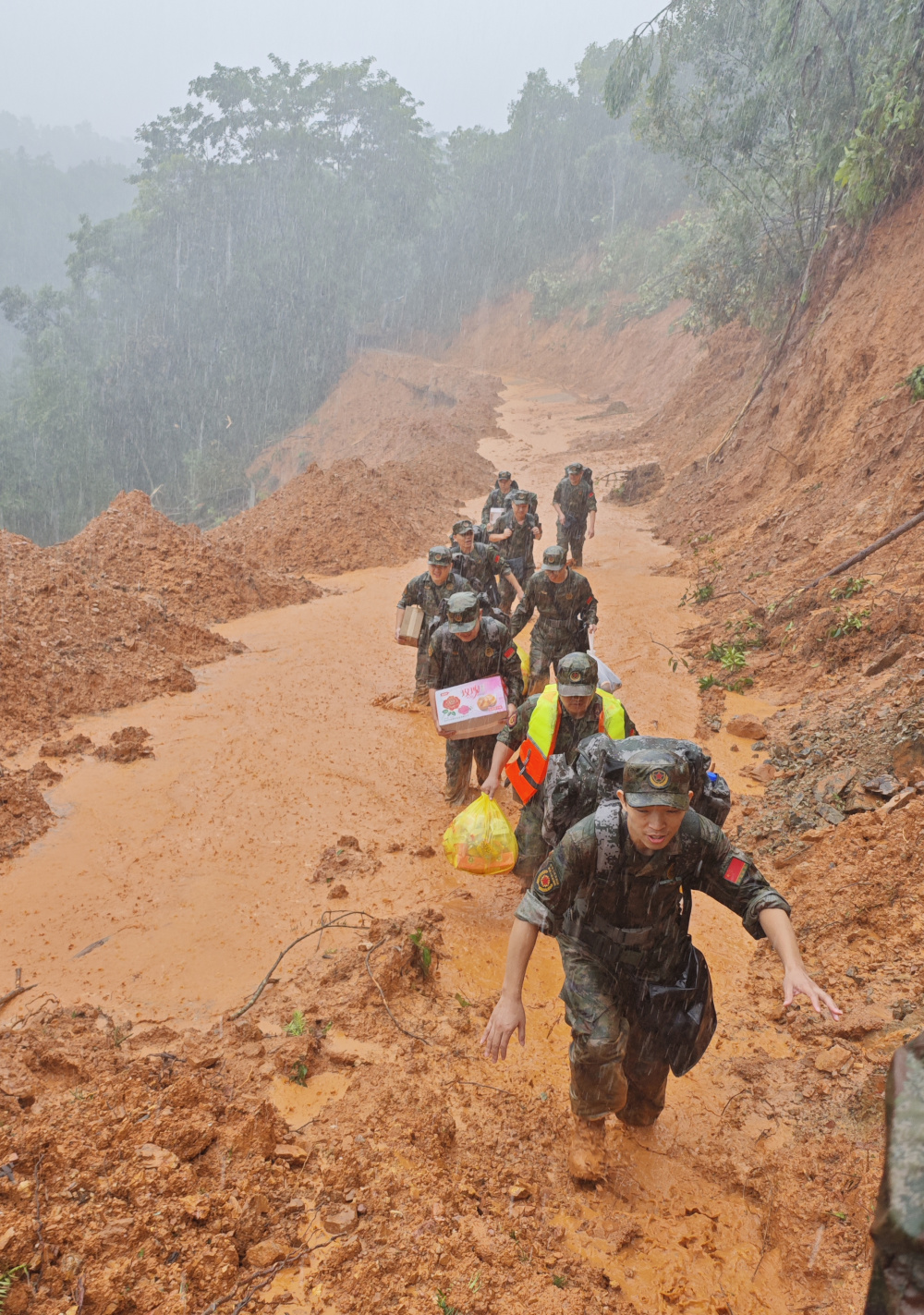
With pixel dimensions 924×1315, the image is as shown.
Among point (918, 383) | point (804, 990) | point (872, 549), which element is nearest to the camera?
point (804, 990)

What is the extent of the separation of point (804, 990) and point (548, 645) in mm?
4823

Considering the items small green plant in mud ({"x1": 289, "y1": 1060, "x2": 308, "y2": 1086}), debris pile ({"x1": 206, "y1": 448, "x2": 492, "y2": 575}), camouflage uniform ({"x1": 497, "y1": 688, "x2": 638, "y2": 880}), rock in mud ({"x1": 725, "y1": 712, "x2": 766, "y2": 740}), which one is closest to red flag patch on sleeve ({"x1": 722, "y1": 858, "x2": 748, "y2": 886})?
camouflage uniform ({"x1": 497, "y1": 688, "x2": 638, "y2": 880})

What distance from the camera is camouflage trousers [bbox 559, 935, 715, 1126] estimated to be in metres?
3.05

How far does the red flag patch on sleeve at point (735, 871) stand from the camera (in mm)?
2869

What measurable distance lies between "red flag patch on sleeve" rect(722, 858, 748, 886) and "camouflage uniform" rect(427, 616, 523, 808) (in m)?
2.91

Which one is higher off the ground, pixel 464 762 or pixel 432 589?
pixel 432 589

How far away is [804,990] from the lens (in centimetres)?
250

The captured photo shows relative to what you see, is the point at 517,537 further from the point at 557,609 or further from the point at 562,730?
the point at 562,730

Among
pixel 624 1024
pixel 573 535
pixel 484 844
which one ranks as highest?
pixel 624 1024

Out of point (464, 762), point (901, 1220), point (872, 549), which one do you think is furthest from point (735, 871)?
point (872, 549)

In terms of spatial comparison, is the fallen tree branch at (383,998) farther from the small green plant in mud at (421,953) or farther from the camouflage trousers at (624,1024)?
the camouflage trousers at (624,1024)

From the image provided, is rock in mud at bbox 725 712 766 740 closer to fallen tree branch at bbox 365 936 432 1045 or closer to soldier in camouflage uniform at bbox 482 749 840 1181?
fallen tree branch at bbox 365 936 432 1045

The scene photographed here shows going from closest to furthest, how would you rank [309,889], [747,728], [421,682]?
[309,889], [747,728], [421,682]

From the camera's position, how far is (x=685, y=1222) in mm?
2986
